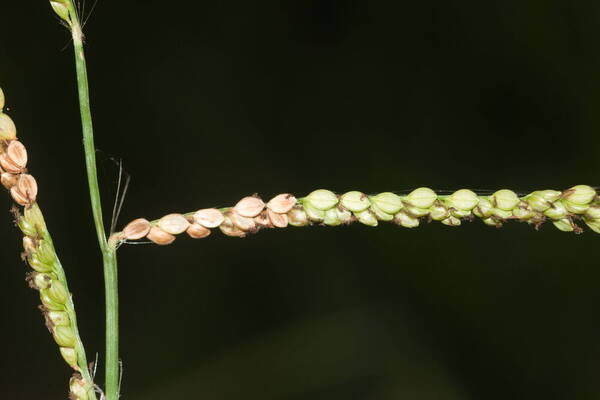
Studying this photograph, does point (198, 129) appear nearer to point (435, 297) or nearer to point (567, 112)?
point (435, 297)

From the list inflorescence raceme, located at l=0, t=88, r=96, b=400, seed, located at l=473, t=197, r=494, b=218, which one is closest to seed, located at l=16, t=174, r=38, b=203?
inflorescence raceme, located at l=0, t=88, r=96, b=400

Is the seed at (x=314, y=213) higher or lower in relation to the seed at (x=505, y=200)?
lower

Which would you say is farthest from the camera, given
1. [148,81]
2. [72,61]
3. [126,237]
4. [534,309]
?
[148,81]

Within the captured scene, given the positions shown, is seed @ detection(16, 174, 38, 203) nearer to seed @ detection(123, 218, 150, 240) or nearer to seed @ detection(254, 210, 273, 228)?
seed @ detection(123, 218, 150, 240)

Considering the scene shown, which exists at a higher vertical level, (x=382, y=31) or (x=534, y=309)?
(x=382, y=31)

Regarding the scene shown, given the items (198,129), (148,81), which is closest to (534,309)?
(198,129)

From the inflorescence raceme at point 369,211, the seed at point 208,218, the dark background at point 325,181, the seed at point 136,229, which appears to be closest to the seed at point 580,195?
the inflorescence raceme at point 369,211

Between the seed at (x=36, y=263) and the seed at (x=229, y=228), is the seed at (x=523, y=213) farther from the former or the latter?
the seed at (x=36, y=263)

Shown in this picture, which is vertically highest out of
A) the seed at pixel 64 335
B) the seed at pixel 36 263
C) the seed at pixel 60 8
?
the seed at pixel 60 8
